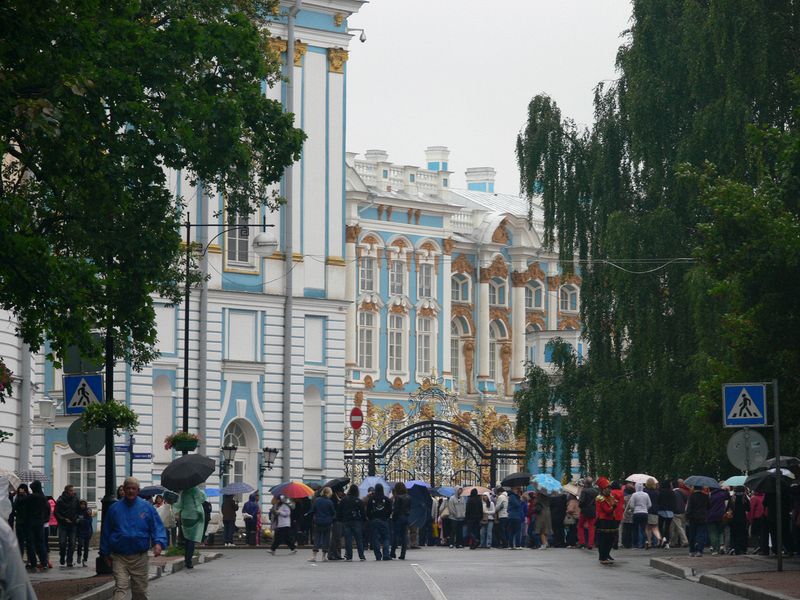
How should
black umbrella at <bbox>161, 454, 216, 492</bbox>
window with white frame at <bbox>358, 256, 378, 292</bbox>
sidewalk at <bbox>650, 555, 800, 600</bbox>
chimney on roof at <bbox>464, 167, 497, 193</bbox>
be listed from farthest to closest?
chimney on roof at <bbox>464, 167, 497, 193</bbox> → window with white frame at <bbox>358, 256, 378, 292</bbox> → black umbrella at <bbox>161, 454, 216, 492</bbox> → sidewalk at <bbox>650, 555, 800, 600</bbox>

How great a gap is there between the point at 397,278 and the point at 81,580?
64.2 m

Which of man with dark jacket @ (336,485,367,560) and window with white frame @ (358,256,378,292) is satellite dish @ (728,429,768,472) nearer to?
man with dark jacket @ (336,485,367,560)

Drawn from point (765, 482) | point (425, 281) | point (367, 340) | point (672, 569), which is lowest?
point (672, 569)

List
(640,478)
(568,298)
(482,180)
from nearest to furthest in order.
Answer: (640,478) → (568,298) → (482,180)

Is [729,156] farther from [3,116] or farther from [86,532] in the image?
[3,116]

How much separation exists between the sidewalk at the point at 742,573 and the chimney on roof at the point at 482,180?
78.6 m

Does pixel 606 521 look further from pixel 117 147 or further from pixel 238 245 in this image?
pixel 238 245

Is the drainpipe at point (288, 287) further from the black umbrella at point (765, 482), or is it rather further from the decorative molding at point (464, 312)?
the decorative molding at point (464, 312)

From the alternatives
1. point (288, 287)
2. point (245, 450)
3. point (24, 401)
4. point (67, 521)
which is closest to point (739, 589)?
point (67, 521)

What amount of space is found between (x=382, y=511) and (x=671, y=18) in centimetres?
1290

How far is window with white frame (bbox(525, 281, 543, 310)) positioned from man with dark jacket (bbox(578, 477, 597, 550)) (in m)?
54.0

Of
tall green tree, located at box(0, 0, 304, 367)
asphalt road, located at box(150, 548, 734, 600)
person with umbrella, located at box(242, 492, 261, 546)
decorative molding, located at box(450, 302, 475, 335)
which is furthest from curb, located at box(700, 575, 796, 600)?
decorative molding, located at box(450, 302, 475, 335)

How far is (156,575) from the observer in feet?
101

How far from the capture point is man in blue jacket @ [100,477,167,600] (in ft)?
67.6
